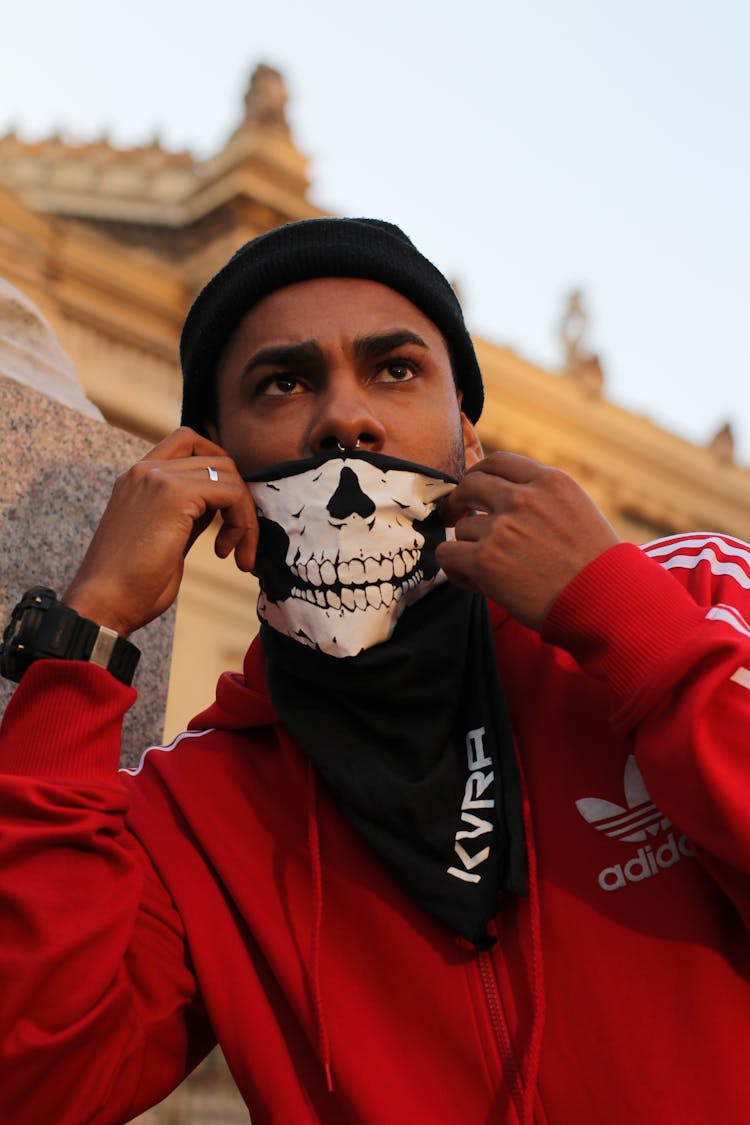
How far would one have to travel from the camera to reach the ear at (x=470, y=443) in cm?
259

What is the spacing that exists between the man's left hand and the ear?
0.60m

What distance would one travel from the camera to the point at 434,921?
196 cm

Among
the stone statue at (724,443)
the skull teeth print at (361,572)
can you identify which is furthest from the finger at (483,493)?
the stone statue at (724,443)

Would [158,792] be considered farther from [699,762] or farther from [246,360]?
[699,762]

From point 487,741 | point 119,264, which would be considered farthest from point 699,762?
point 119,264

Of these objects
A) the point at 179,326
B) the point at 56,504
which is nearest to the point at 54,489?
the point at 56,504

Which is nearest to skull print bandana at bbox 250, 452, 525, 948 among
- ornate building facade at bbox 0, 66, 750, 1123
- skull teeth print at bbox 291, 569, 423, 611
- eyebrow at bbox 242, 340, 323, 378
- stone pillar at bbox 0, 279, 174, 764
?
skull teeth print at bbox 291, 569, 423, 611

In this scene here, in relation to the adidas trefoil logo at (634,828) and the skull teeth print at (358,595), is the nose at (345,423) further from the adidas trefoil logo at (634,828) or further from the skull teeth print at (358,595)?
the adidas trefoil logo at (634,828)

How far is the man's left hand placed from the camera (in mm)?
1821

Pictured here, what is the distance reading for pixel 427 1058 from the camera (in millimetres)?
1858

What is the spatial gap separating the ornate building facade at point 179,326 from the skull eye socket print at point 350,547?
808cm

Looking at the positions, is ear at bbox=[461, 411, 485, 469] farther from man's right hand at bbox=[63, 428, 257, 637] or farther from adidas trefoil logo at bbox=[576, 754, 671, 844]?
adidas trefoil logo at bbox=[576, 754, 671, 844]

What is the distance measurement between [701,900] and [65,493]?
1622mm

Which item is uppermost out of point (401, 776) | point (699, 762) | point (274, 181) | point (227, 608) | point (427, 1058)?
point (699, 762)
